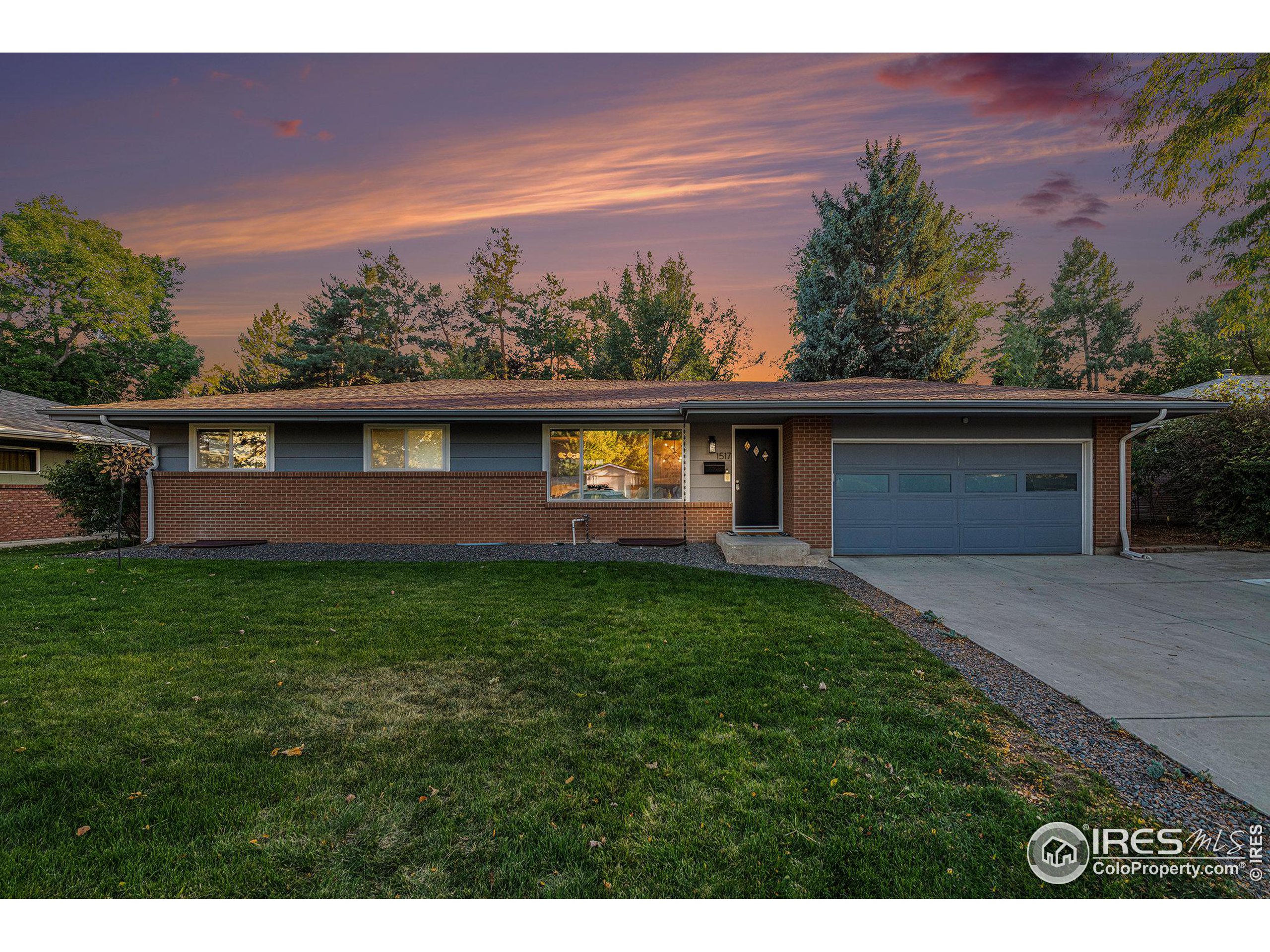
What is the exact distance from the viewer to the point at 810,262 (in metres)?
20.4

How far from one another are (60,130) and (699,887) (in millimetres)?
16798

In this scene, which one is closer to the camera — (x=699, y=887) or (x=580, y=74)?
(x=699, y=887)

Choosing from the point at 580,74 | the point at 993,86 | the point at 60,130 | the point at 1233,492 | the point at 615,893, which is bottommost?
the point at 615,893

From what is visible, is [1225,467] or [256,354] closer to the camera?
[1225,467]

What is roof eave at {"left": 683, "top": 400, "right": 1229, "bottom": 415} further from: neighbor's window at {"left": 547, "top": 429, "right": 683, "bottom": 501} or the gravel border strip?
the gravel border strip

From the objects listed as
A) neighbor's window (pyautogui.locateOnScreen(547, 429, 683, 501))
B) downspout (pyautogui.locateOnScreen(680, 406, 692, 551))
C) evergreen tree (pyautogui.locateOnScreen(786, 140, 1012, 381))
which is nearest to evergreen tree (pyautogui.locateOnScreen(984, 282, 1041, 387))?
evergreen tree (pyautogui.locateOnScreen(786, 140, 1012, 381))

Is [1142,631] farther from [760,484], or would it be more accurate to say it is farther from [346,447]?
[346,447]

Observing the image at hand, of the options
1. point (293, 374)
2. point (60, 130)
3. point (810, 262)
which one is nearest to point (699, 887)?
point (60, 130)

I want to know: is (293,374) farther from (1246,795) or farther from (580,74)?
(1246,795)

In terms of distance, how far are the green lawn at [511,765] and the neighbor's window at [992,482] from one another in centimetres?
555

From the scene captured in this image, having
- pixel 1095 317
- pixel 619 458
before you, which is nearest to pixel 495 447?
pixel 619 458

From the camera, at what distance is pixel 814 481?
29.4 ft

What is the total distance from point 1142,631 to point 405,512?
→ 10.4 metres

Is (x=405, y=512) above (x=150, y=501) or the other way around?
the other way around
